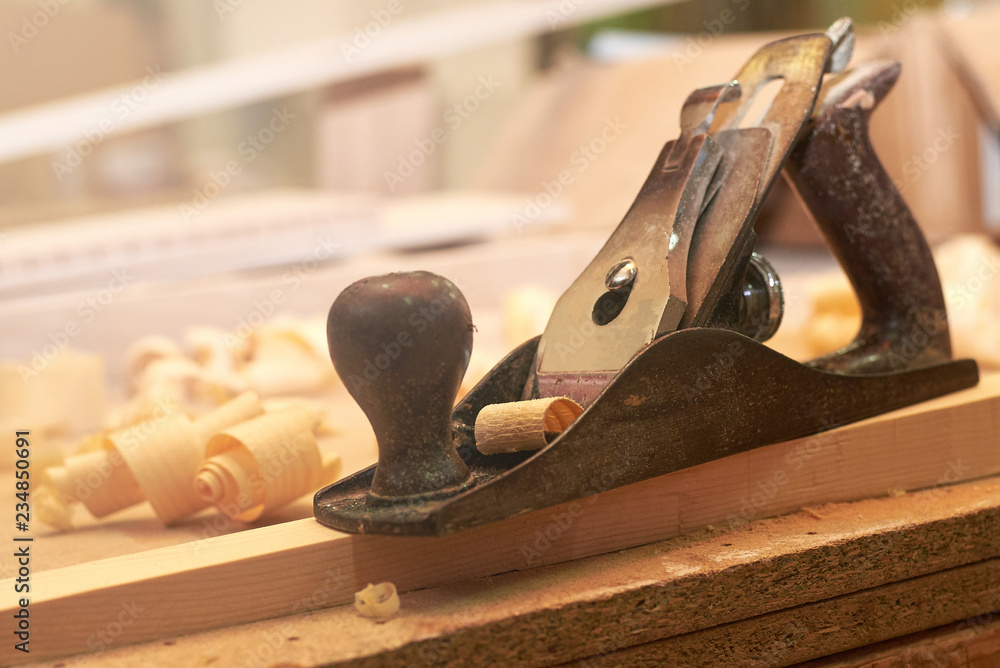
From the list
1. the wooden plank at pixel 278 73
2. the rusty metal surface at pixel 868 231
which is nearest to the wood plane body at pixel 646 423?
the rusty metal surface at pixel 868 231

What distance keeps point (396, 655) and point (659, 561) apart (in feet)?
0.81

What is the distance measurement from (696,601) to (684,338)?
8.4 inches

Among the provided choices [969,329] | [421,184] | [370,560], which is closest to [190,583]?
[370,560]

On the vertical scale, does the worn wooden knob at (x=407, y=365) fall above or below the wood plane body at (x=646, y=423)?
above

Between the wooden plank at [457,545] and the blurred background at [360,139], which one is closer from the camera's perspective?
the wooden plank at [457,545]

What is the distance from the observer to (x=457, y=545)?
72 cm

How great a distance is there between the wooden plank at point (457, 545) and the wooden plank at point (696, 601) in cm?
2

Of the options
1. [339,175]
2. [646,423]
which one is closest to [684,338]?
[646,423]

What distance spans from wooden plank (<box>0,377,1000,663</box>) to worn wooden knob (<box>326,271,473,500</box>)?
6cm

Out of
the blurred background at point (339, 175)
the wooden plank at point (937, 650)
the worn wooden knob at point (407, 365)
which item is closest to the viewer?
the worn wooden knob at point (407, 365)

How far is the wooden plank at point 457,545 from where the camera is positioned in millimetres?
657

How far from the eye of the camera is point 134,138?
3812mm

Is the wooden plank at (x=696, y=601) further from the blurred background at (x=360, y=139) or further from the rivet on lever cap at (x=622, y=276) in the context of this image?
the blurred background at (x=360, y=139)

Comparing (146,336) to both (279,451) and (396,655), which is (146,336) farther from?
(396,655)
